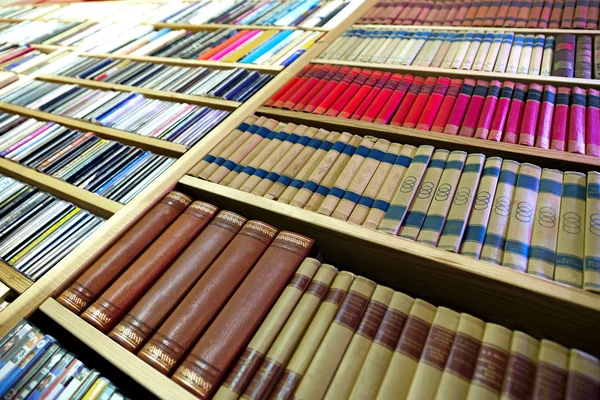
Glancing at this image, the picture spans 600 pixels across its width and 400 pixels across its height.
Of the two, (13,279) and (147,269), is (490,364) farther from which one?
(13,279)

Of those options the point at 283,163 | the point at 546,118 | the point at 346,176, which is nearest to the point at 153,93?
the point at 283,163

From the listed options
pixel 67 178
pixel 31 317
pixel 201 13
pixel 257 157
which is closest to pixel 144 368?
pixel 31 317

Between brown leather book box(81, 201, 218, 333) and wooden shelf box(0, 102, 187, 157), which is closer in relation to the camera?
brown leather book box(81, 201, 218, 333)

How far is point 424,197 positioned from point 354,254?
0.84ft

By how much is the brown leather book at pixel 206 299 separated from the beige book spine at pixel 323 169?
133 millimetres

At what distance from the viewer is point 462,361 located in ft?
2.28

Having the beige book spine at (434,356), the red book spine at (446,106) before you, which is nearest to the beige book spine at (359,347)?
the beige book spine at (434,356)

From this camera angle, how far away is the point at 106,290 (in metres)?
0.93

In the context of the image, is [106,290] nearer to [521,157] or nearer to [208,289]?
[208,289]

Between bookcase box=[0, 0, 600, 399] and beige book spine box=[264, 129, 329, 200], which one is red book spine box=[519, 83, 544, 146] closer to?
bookcase box=[0, 0, 600, 399]

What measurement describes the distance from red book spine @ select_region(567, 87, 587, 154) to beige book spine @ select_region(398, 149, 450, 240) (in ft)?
1.20

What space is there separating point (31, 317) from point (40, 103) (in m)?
1.41

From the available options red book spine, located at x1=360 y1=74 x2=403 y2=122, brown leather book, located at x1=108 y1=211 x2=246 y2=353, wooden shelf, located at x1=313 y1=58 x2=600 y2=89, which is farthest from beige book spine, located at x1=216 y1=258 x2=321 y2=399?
wooden shelf, located at x1=313 y1=58 x2=600 y2=89

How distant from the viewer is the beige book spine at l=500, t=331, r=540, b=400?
64 cm
